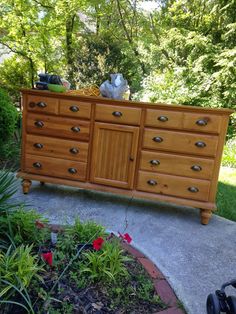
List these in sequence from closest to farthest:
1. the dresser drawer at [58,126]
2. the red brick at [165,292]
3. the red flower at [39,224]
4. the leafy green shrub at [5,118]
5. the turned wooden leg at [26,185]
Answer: the red brick at [165,292] < the red flower at [39,224] < the dresser drawer at [58,126] < the turned wooden leg at [26,185] < the leafy green shrub at [5,118]

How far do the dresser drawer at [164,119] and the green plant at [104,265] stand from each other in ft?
4.31

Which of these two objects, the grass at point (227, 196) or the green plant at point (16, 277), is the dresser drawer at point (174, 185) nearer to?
the grass at point (227, 196)

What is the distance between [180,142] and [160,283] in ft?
4.18

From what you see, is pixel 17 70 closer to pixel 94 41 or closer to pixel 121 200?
pixel 94 41

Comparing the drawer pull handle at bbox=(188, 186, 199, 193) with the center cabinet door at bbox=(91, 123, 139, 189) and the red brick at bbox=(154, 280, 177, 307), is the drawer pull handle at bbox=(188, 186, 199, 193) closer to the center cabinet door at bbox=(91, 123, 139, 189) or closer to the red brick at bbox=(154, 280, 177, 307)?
the center cabinet door at bbox=(91, 123, 139, 189)

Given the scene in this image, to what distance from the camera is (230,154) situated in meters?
5.18

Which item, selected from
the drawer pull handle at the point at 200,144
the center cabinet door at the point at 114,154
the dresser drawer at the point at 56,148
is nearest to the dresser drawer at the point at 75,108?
the center cabinet door at the point at 114,154

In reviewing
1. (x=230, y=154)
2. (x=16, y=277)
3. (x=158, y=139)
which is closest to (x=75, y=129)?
(x=158, y=139)

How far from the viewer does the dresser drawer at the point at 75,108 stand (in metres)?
2.75

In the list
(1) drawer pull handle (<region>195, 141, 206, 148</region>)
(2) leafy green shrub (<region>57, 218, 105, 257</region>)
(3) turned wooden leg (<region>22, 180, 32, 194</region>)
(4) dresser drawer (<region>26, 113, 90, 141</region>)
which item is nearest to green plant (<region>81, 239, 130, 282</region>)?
(2) leafy green shrub (<region>57, 218, 105, 257</region>)

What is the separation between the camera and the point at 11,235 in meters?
1.60

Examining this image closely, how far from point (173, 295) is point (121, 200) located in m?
1.58

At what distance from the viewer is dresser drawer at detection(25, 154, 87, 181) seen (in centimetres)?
288

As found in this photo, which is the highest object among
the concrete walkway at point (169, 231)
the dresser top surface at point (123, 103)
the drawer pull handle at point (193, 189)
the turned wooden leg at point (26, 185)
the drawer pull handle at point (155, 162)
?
the dresser top surface at point (123, 103)
